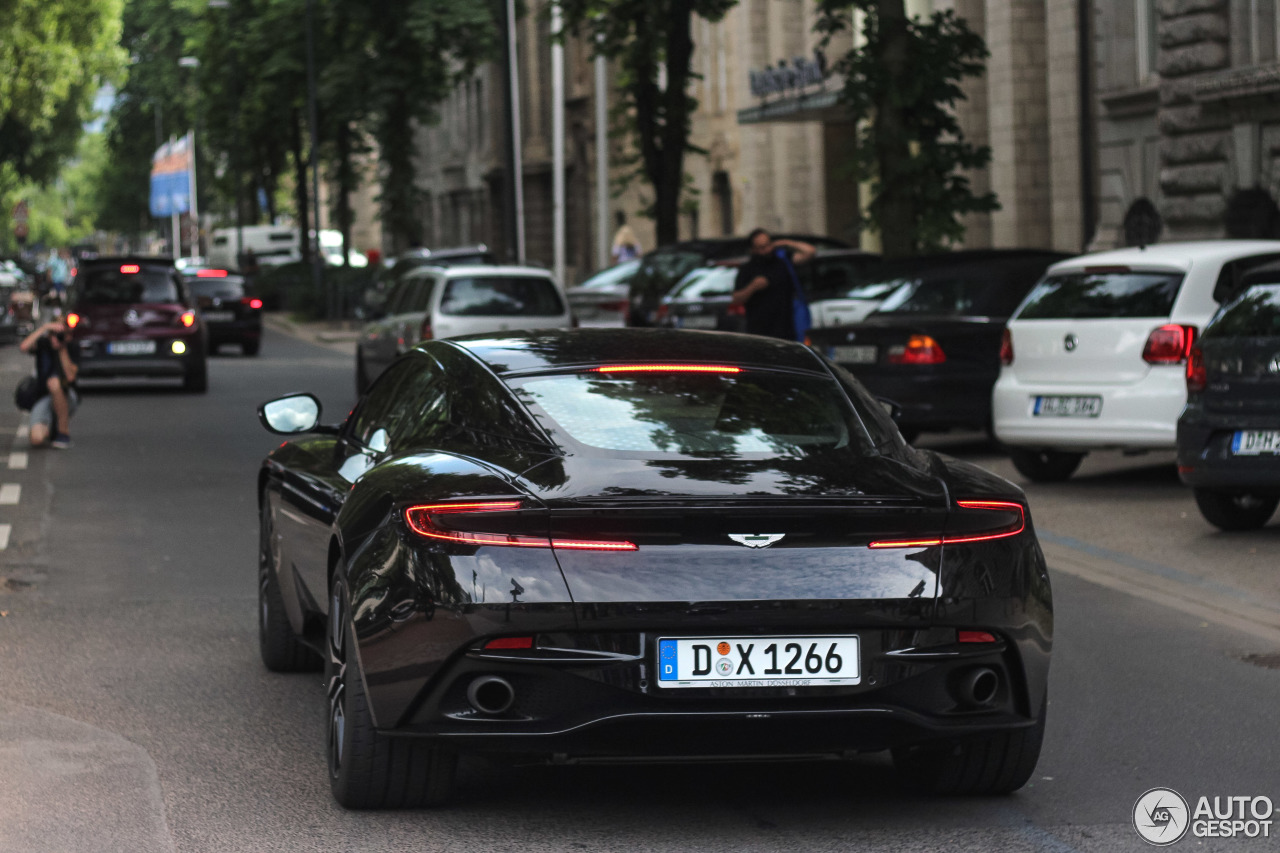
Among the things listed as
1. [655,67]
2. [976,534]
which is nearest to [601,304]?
[655,67]

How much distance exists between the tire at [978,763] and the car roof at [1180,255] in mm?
8474

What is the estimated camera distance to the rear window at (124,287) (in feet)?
85.5

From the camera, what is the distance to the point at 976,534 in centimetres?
533

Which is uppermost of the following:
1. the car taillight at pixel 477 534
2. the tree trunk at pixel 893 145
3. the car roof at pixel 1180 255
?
the tree trunk at pixel 893 145

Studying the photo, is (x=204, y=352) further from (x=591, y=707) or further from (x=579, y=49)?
(x=579, y=49)

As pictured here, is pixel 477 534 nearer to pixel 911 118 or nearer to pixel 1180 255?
pixel 1180 255

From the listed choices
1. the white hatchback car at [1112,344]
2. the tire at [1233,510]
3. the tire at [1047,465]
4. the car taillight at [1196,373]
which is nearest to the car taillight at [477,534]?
the car taillight at [1196,373]

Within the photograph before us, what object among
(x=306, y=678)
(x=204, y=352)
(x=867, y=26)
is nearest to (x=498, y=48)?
(x=204, y=352)

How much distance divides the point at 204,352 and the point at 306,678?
18939mm

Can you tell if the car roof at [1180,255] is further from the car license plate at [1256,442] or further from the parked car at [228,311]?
the parked car at [228,311]

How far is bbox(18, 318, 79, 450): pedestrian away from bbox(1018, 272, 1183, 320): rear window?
8.33 metres

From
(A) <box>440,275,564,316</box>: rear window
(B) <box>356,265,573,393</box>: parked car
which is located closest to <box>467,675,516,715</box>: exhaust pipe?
(B) <box>356,265,573,393</box>: parked car

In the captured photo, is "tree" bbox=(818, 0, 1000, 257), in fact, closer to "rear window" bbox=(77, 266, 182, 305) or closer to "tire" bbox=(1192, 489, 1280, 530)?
"rear window" bbox=(77, 266, 182, 305)

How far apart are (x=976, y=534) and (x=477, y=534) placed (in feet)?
4.07
